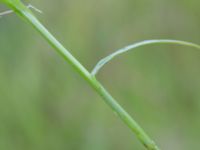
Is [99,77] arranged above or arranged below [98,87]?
below

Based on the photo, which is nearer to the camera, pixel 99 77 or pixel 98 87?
pixel 98 87

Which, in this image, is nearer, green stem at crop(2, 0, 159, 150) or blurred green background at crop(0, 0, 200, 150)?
green stem at crop(2, 0, 159, 150)

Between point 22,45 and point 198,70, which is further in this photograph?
point 198,70

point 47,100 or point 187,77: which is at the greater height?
point 47,100

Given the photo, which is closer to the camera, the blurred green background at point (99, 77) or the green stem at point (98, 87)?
the green stem at point (98, 87)

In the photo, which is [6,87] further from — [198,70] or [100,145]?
[198,70]

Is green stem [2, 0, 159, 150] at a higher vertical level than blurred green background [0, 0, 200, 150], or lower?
higher

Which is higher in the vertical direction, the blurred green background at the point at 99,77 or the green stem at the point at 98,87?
the green stem at the point at 98,87

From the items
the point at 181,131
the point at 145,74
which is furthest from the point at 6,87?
the point at 181,131
